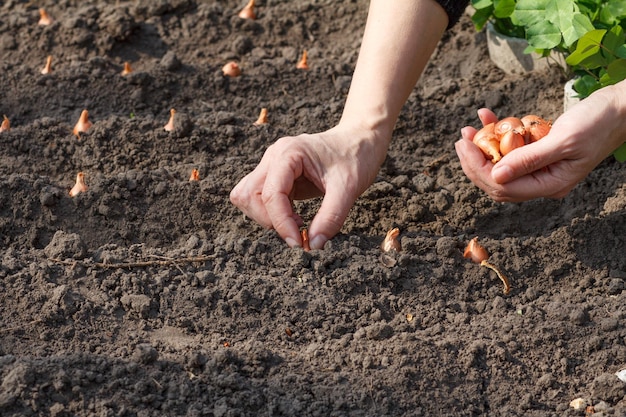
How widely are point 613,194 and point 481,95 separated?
800mm

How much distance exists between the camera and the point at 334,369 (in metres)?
2.29

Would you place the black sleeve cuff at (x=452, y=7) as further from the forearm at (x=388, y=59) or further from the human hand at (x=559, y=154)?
the human hand at (x=559, y=154)

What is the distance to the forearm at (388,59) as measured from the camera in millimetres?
2752

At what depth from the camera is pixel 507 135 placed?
2578 millimetres

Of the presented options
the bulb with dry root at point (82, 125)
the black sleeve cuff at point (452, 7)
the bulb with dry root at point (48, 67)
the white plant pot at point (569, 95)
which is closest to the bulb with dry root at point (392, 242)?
the black sleeve cuff at point (452, 7)

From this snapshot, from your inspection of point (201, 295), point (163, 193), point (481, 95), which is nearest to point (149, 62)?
point (163, 193)

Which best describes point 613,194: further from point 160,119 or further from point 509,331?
point 160,119

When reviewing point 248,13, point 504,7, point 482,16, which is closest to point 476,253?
point 504,7

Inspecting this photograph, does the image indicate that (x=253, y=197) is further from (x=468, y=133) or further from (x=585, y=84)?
(x=585, y=84)

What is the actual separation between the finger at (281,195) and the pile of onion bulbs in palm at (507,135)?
536 millimetres

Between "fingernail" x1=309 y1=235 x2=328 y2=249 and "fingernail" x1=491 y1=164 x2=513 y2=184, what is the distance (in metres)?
0.52

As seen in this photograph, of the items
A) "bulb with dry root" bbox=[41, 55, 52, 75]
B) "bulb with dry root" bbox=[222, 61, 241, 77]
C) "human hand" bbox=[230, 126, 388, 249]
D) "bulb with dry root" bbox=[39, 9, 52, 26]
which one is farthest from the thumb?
"bulb with dry root" bbox=[39, 9, 52, 26]

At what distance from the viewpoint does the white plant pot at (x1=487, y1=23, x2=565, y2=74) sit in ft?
12.1

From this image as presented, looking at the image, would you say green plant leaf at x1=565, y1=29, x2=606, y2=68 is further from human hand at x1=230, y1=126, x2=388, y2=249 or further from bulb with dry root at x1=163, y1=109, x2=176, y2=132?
bulb with dry root at x1=163, y1=109, x2=176, y2=132
